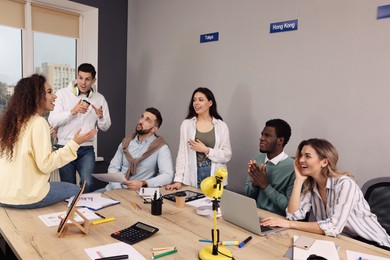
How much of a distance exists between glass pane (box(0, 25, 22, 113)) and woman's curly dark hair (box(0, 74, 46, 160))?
6.46ft

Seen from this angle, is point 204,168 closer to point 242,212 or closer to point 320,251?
point 242,212

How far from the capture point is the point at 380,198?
192cm

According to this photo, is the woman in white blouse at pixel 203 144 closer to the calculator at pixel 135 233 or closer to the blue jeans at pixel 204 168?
the blue jeans at pixel 204 168

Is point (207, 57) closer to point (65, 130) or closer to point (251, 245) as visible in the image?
point (65, 130)

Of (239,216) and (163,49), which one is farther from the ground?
(163,49)

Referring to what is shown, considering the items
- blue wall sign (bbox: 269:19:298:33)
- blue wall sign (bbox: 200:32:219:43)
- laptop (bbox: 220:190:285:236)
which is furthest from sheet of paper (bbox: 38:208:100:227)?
blue wall sign (bbox: 200:32:219:43)

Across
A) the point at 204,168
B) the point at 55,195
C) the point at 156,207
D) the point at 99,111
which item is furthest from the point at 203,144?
the point at 55,195

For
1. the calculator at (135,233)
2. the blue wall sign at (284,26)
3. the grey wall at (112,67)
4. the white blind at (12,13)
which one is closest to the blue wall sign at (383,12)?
the blue wall sign at (284,26)

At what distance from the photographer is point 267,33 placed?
9.38 feet

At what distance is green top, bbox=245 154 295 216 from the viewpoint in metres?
2.11

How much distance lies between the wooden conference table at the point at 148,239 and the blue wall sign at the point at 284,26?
5.35ft

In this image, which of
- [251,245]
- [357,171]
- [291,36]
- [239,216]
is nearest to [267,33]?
[291,36]

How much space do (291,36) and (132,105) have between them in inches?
95.4

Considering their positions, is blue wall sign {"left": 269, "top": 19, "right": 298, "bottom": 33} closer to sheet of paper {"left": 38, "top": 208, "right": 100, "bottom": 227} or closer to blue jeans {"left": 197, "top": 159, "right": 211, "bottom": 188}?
blue jeans {"left": 197, "top": 159, "right": 211, "bottom": 188}
